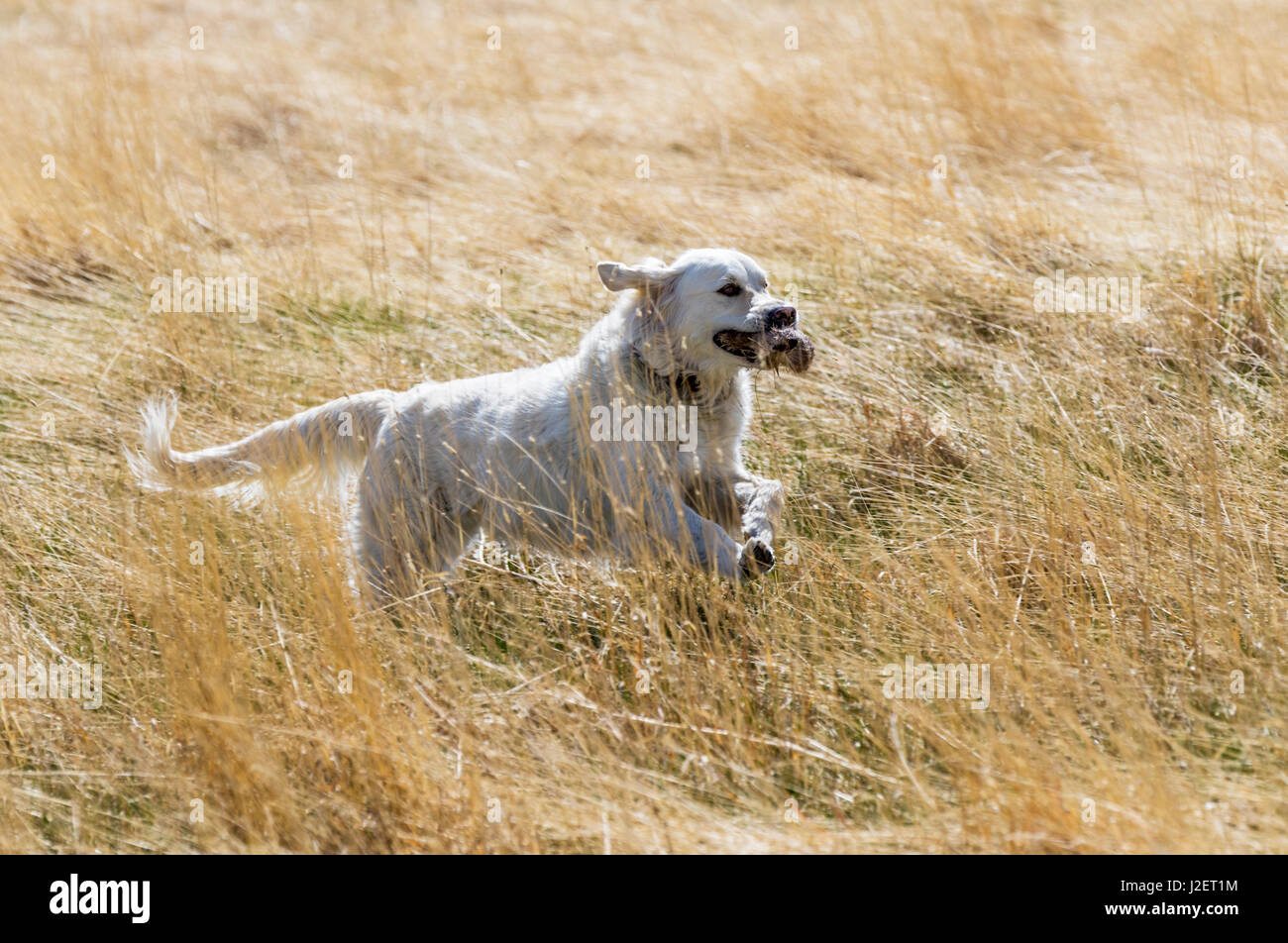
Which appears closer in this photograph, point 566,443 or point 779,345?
point 779,345

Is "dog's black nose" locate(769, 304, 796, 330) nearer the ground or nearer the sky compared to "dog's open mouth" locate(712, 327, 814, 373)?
nearer the sky

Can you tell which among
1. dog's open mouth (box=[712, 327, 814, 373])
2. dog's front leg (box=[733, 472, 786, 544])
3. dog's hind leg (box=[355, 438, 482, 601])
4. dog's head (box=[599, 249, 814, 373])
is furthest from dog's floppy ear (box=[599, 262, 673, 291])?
dog's hind leg (box=[355, 438, 482, 601])

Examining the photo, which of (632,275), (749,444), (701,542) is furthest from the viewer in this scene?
(749,444)

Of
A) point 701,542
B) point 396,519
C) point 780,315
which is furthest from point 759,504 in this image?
point 396,519

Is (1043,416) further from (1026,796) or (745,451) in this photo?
(1026,796)

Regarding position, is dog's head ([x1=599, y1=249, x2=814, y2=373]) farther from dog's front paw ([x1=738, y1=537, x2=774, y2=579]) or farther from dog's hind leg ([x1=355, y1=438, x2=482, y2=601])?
dog's hind leg ([x1=355, y1=438, x2=482, y2=601])

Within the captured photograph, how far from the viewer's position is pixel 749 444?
516cm

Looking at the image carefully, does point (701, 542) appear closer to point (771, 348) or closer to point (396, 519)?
point (771, 348)

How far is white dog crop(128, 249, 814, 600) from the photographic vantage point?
13.8 ft

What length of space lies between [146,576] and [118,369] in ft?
7.77

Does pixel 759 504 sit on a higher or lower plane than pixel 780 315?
lower

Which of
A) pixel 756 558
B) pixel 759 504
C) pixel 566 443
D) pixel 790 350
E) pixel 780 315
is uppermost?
pixel 780 315

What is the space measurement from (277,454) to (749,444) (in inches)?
72.3

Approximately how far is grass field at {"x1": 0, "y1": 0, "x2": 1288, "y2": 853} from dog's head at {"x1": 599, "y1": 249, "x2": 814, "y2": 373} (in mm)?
663
